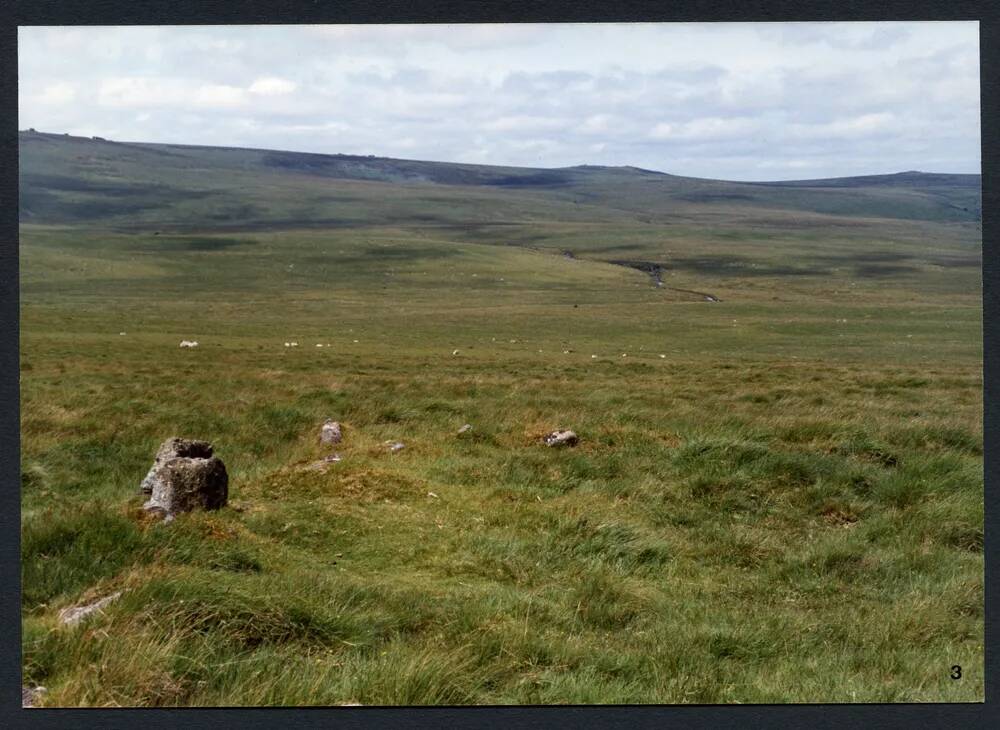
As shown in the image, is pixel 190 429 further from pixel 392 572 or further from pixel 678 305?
pixel 678 305

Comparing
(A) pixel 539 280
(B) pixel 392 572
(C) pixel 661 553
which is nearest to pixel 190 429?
(B) pixel 392 572

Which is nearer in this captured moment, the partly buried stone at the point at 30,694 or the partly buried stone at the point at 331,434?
the partly buried stone at the point at 30,694

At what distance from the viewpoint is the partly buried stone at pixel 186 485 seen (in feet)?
28.5

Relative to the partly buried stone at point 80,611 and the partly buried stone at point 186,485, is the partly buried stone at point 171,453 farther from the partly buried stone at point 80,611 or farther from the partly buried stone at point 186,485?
the partly buried stone at point 80,611

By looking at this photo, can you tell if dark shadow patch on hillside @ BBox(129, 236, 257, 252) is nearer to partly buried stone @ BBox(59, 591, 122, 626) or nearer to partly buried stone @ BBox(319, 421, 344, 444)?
partly buried stone @ BBox(319, 421, 344, 444)

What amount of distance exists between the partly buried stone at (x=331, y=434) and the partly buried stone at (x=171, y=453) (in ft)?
11.2

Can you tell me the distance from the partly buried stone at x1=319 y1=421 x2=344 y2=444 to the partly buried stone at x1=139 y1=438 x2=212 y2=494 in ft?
11.2

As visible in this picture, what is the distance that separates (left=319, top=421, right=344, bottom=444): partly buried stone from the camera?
13.0 m

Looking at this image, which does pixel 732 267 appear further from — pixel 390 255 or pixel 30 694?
pixel 30 694

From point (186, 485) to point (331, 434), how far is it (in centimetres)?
445

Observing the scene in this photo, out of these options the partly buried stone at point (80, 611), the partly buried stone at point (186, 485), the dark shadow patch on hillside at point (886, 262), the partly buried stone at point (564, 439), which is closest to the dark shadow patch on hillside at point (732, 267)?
the dark shadow patch on hillside at point (886, 262)

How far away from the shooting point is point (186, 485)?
871 centimetres

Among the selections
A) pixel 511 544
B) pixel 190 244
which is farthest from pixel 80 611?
pixel 190 244

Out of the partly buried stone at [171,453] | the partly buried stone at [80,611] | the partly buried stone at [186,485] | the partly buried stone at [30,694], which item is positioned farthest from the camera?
the partly buried stone at [171,453]
